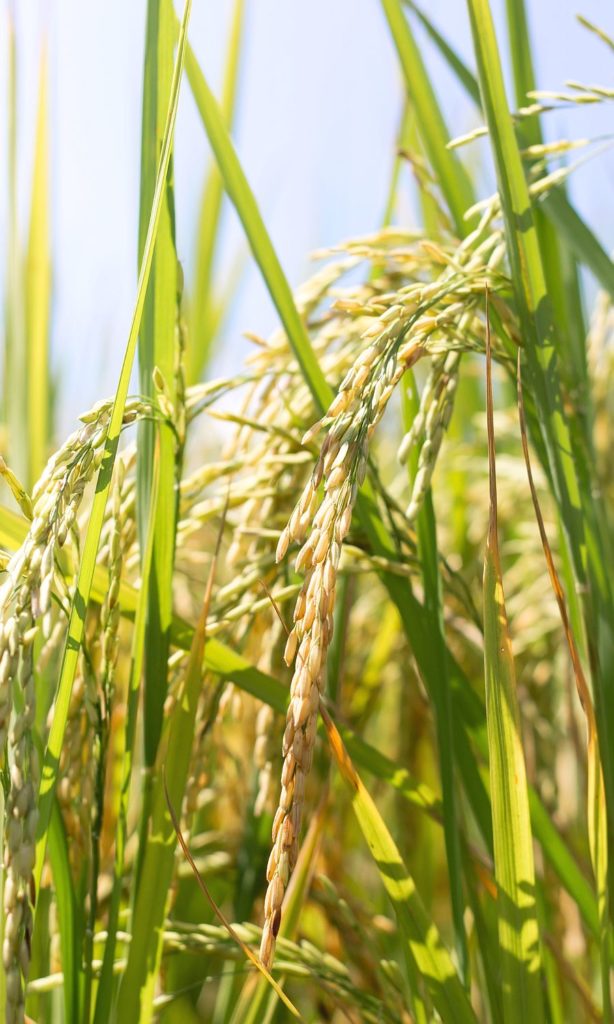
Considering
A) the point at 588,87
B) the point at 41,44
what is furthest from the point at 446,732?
the point at 41,44

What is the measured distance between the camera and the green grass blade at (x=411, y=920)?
528mm

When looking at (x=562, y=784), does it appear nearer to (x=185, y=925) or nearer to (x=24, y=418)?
(x=185, y=925)

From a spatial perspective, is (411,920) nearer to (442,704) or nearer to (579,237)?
(442,704)

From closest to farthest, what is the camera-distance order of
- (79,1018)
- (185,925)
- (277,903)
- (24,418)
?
1. (277,903)
2. (79,1018)
3. (185,925)
4. (24,418)

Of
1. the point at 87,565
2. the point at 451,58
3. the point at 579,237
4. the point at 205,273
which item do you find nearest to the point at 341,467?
the point at 87,565

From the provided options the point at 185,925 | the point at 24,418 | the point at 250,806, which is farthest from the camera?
the point at 24,418

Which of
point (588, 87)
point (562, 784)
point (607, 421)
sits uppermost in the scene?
point (588, 87)

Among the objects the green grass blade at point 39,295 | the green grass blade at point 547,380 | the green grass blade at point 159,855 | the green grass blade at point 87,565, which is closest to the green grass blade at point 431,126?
the green grass blade at point 547,380

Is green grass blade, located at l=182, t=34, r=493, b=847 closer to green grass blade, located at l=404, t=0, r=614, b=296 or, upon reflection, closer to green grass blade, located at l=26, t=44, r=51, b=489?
green grass blade, located at l=404, t=0, r=614, b=296

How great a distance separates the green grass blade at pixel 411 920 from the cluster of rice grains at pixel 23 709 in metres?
0.19

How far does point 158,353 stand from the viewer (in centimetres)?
64

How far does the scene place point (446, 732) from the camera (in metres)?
0.62

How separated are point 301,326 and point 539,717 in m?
0.69

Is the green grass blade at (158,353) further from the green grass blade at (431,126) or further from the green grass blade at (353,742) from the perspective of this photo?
the green grass blade at (431,126)
